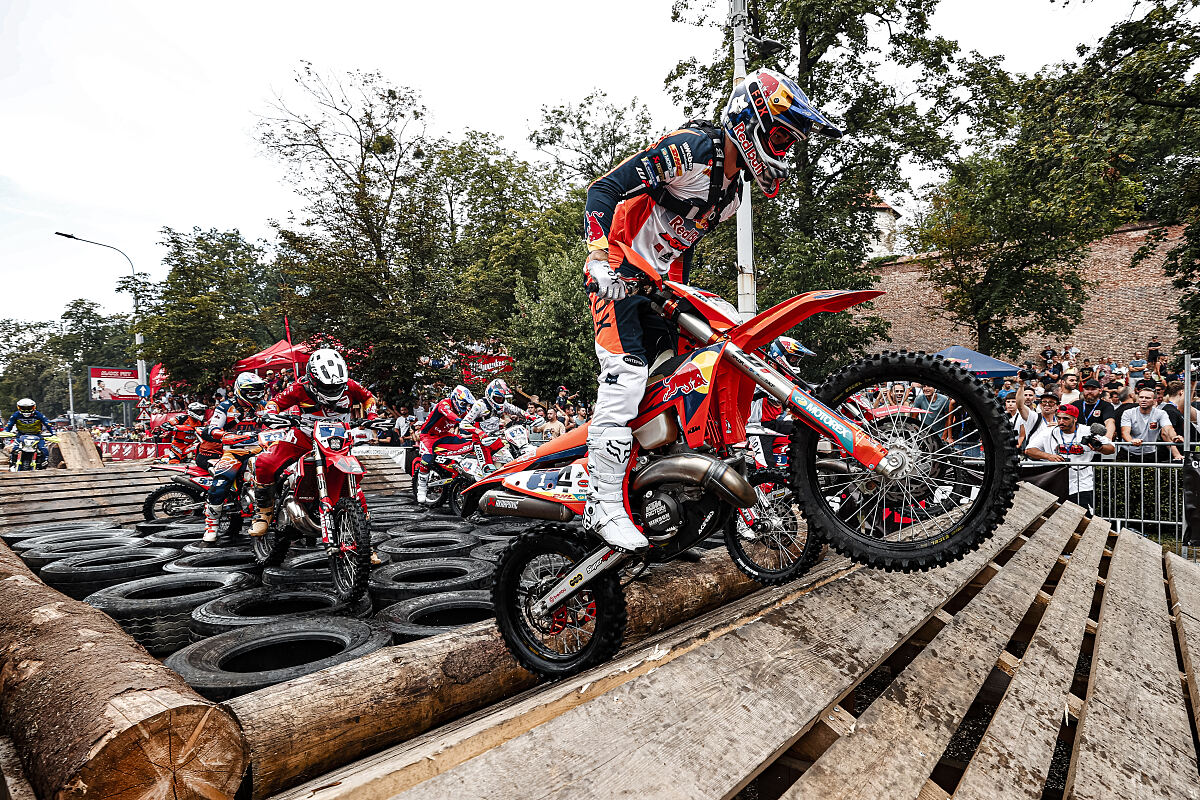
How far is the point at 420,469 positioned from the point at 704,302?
9324 mm

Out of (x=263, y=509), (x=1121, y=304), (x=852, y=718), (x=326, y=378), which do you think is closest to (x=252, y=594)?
(x=263, y=509)

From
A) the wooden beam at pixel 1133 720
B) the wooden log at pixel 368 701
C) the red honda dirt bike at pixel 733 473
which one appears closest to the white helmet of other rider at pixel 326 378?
the red honda dirt bike at pixel 733 473

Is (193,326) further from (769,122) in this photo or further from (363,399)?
(769,122)

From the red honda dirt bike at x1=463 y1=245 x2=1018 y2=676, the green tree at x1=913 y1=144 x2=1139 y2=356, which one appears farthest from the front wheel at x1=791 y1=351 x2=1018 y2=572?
the green tree at x1=913 y1=144 x2=1139 y2=356

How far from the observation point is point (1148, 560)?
18.0ft

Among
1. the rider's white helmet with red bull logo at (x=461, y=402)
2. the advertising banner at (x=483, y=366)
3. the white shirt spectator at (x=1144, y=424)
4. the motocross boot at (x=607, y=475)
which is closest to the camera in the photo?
the motocross boot at (x=607, y=475)

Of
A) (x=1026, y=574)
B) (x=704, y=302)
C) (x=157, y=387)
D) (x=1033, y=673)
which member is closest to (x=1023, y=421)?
(x=1026, y=574)

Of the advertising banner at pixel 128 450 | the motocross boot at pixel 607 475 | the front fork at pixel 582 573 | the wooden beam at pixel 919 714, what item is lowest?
the advertising banner at pixel 128 450

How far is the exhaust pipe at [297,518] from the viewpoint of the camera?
575 centimetres

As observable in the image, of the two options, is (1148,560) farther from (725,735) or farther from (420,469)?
(420,469)

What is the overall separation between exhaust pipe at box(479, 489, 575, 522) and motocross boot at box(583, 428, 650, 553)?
Answer: 0.27 metres

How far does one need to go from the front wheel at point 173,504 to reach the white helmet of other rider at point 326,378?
5.52 m

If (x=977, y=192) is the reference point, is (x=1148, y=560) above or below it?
below

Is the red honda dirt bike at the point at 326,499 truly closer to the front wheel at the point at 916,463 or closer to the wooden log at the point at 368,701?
the wooden log at the point at 368,701
